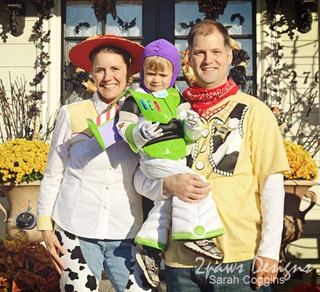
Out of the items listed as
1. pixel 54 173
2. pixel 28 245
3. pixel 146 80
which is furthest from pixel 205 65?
pixel 28 245

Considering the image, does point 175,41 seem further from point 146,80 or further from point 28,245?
point 146,80

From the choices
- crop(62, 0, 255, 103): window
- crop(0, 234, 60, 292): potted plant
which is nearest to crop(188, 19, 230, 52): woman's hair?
crop(0, 234, 60, 292): potted plant

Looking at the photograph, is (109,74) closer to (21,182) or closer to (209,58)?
(209,58)

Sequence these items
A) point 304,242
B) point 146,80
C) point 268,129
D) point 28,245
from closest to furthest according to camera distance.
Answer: point 268,129 < point 146,80 < point 28,245 < point 304,242

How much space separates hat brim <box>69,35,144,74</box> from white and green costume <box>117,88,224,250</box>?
10.3 inches

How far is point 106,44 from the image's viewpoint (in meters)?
2.59

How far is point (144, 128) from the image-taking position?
219 cm

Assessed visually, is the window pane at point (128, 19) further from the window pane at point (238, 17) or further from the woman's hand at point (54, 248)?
the woman's hand at point (54, 248)

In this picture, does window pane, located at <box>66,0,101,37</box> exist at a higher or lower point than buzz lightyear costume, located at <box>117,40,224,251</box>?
higher

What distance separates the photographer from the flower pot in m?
4.70

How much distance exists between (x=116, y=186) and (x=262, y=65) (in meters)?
3.74

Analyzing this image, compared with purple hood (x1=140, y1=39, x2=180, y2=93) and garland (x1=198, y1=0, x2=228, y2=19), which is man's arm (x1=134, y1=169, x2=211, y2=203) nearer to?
purple hood (x1=140, y1=39, x2=180, y2=93)

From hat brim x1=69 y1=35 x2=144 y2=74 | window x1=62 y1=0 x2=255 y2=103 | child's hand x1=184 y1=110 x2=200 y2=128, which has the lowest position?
child's hand x1=184 y1=110 x2=200 y2=128

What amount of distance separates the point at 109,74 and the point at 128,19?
3532 millimetres
